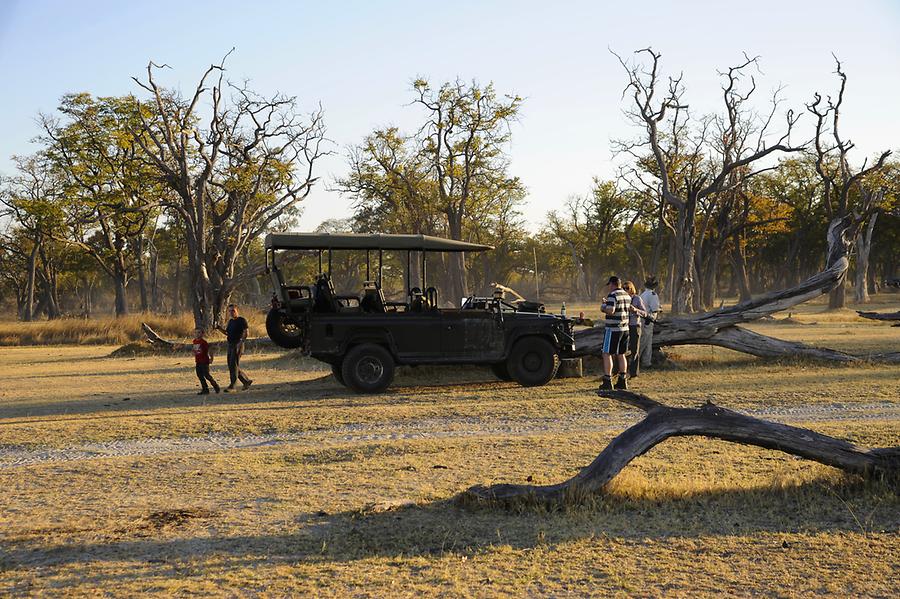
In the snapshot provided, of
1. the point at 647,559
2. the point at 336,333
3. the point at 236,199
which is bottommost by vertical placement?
the point at 647,559

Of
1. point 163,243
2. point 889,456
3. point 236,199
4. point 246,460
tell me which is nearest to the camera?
point 889,456

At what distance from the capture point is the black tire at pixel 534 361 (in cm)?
1510

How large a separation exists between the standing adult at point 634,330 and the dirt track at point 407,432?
3290mm

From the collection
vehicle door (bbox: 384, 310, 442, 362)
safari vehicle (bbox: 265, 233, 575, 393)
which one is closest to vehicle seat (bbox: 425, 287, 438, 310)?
safari vehicle (bbox: 265, 233, 575, 393)

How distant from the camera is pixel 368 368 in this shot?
576 inches

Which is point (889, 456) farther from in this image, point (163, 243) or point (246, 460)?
point (163, 243)

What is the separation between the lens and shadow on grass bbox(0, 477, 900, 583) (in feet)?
19.7

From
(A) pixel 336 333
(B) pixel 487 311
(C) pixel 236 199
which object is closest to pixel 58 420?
(A) pixel 336 333

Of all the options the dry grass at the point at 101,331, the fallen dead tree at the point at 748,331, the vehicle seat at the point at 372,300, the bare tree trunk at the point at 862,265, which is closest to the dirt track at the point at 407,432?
→ the vehicle seat at the point at 372,300

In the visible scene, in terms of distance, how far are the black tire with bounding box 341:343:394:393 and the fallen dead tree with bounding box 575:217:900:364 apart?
13.2 ft

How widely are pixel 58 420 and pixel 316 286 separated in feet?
14.3

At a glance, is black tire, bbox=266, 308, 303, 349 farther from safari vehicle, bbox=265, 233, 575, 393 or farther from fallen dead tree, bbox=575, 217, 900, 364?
fallen dead tree, bbox=575, 217, 900, 364

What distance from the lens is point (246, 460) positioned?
938cm

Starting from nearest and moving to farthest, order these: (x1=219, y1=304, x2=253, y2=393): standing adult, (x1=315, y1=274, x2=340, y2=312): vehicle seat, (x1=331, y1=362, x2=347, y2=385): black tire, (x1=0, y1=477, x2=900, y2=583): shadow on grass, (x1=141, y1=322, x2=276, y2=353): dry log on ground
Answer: (x1=0, y1=477, x2=900, y2=583): shadow on grass < (x1=315, y1=274, x2=340, y2=312): vehicle seat < (x1=331, y1=362, x2=347, y2=385): black tire < (x1=219, y1=304, x2=253, y2=393): standing adult < (x1=141, y1=322, x2=276, y2=353): dry log on ground
